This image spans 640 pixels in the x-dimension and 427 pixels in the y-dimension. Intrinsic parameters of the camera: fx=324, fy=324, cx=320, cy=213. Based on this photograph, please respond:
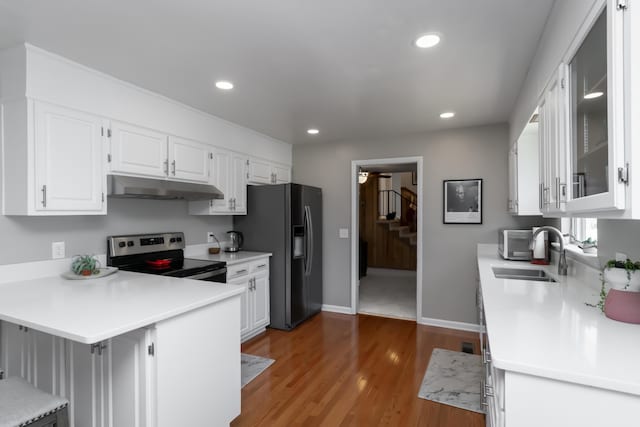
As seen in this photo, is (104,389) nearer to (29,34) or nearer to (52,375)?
(52,375)

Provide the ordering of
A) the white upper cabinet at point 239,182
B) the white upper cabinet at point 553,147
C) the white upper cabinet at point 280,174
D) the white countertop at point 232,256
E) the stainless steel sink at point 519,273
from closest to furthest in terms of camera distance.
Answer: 1. the white upper cabinet at point 553,147
2. the stainless steel sink at point 519,273
3. the white countertop at point 232,256
4. the white upper cabinet at point 239,182
5. the white upper cabinet at point 280,174

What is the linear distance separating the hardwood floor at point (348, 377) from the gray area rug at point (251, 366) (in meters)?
0.06

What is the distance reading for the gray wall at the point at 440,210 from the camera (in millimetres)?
3752

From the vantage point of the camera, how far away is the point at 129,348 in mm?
1580

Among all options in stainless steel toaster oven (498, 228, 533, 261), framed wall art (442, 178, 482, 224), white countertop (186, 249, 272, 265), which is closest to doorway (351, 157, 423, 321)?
framed wall art (442, 178, 482, 224)

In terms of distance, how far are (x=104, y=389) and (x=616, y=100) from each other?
7.83ft

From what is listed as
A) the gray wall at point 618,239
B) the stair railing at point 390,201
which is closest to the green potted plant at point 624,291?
the gray wall at point 618,239

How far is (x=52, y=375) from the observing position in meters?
1.81

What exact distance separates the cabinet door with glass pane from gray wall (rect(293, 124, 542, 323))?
252cm

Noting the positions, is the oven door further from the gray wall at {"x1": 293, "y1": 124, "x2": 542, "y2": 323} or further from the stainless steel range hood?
the gray wall at {"x1": 293, "y1": 124, "x2": 542, "y2": 323}

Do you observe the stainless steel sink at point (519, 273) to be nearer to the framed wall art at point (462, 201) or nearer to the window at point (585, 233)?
the window at point (585, 233)

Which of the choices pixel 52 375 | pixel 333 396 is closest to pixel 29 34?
pixel 52 375

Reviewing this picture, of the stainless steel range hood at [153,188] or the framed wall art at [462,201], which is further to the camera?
the framed wall art at [462,201]

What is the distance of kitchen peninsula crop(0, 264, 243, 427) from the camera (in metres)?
1.54
